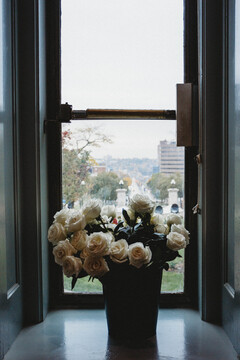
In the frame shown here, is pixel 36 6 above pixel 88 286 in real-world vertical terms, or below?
above

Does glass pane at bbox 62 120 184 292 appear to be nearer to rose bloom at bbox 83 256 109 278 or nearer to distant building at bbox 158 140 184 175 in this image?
distant building at bbox 158 140 184 175

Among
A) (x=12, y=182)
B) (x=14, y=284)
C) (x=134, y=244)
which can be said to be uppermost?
(x=12, y=182)

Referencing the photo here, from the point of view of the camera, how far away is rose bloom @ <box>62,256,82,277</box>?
97 cm

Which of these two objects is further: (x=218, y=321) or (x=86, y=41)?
(x=86, y=41)

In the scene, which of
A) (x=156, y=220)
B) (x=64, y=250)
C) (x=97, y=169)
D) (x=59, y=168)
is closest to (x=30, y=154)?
(x=59, y=168)

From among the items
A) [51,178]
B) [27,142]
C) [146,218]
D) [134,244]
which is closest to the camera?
[134,244]

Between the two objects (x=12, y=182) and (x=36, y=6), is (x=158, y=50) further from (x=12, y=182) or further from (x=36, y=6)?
(x=12, y=182)

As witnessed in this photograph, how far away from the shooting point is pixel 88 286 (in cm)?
136

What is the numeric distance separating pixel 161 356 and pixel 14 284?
0.51m

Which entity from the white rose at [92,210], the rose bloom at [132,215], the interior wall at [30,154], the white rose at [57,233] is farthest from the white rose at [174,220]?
the interior wall at [30,154]

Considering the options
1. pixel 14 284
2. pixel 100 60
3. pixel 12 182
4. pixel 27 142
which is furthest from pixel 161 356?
pixel 100 60

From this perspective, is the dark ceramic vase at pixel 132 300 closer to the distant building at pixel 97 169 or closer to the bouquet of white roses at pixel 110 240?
the bouquet of white roses at pixel 110 240

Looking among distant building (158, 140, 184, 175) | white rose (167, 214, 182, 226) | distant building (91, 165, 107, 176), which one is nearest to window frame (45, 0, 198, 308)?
distant building (158, 140, 184, 175)

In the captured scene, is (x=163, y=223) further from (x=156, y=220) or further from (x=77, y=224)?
(x=77, y=224)
